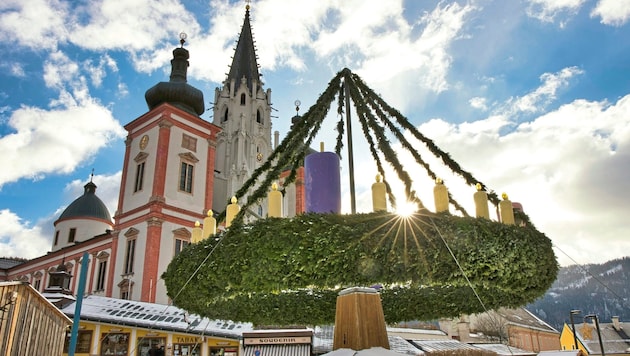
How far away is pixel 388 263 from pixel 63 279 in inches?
1104

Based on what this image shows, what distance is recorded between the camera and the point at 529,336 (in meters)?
47.7

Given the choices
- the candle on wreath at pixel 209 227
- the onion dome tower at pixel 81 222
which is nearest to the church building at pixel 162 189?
the onion dome tower at pixel 81 222

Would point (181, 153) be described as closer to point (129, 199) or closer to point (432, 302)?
point (129, 199)

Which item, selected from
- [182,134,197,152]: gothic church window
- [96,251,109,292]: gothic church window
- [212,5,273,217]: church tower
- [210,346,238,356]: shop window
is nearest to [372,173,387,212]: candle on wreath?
[210,346,238,356]: shop window

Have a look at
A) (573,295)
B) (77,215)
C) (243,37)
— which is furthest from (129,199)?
(573,295)

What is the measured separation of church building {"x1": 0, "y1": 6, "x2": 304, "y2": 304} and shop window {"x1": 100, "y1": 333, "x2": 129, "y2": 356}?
348 centimetres

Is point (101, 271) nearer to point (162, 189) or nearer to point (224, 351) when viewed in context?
point (162, 189)

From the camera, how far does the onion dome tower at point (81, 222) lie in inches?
2057

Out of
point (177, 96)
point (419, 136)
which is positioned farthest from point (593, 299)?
point (419, 136)

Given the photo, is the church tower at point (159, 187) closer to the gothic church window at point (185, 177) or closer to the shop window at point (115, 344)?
the gothic church window at point (185, 177)

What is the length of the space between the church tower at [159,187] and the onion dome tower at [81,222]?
22.0m

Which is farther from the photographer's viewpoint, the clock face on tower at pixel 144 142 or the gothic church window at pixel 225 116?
the gothic church window at pixel 225 116

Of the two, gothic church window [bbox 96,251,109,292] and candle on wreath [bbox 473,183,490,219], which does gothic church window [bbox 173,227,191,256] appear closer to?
gothic church window [bbox 96,251,109,292]

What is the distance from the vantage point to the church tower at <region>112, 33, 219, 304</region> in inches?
1176
